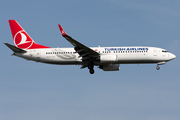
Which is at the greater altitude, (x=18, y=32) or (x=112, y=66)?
(x=18, y=32)

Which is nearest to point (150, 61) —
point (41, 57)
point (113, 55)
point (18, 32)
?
point (113, 55)

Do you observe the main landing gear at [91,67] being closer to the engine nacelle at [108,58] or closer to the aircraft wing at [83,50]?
the aircraft wing at [83,50]

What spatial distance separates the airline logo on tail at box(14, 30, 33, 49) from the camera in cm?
6133

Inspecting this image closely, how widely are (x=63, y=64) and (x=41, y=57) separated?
382 cm

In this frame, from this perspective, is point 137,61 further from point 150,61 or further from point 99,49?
point 99,49

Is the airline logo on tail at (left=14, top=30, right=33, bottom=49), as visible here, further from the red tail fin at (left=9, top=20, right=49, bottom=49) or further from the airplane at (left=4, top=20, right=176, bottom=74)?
the airplane at (left=4, top=20, right=176, bottom=74)

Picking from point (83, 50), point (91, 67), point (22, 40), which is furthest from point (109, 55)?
point (22, 40)

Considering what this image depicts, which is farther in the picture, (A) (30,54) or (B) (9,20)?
(B) (9,20)

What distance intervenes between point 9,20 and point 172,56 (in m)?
28.9

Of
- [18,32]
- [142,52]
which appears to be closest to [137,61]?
[142,52]

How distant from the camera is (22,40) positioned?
61.9 m

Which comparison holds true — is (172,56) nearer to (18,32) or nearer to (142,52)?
(142,52)

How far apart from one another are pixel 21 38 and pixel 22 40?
457 mm

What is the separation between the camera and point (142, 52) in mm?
56906
